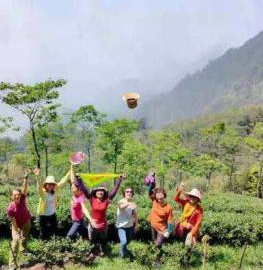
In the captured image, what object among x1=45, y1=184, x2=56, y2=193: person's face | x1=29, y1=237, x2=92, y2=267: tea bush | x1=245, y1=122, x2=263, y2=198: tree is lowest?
x1=29, y1=237, x2=92, y2=267: tea bush

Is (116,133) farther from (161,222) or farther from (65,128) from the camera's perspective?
(161,222)

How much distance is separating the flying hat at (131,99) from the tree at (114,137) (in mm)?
23249

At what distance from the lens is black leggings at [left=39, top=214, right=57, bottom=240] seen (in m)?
8.88

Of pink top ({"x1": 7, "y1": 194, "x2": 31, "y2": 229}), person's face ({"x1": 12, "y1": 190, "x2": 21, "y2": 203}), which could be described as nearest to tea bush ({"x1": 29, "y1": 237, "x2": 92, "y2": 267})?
pink top ({"x1": 7, "y1": 194, "x2": 31, "y2": 229})

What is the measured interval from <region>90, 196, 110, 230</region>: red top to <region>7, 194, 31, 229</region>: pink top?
4.21ft

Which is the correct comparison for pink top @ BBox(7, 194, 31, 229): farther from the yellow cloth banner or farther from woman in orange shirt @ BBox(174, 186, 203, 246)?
woman in orange shirt @ BBox(174, 186, 203, 246)

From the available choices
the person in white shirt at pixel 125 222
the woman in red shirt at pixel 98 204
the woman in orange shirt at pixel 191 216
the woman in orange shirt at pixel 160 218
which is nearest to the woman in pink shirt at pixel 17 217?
the woman in red shirt at pixel 98 204

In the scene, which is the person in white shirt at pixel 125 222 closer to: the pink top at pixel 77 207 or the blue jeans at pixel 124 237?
the blue jeans at pixel 124 237

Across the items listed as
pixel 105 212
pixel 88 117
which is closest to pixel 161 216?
pixel 105 212

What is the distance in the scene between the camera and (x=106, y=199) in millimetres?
8602

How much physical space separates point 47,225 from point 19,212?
96cm

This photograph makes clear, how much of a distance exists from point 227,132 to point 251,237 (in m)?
29.9

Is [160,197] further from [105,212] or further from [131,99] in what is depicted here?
[131,99]

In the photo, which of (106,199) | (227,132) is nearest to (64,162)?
(227,132)
